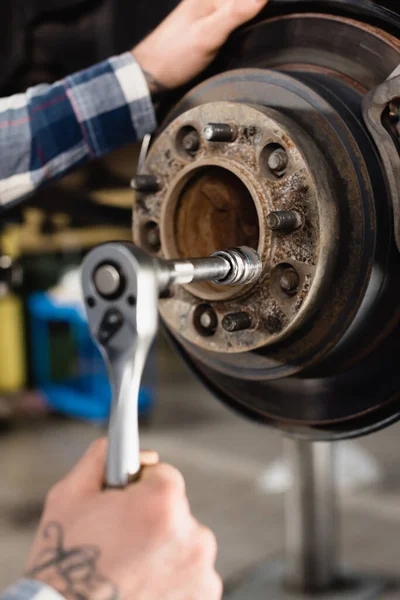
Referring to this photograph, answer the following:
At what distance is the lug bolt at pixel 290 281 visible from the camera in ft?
1.59

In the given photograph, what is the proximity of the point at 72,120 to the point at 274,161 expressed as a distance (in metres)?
0.25

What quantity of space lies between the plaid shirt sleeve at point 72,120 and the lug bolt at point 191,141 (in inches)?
4.0

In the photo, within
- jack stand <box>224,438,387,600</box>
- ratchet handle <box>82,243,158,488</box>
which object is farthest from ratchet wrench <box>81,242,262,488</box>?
jack stand <box>224,438,387,600</box>

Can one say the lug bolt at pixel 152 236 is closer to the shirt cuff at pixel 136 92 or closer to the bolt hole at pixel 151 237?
the bolt hole at pixel 151 237

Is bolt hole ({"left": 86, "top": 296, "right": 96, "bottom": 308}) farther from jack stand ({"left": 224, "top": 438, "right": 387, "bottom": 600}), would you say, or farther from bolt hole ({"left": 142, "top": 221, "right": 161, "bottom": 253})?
jack stand ({"left": 224, "top": 438, "right": 387, "bottom": 600})

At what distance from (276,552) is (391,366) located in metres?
1.14

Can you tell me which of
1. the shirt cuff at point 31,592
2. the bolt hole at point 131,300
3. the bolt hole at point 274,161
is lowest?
the shirt cuff at point 31,592

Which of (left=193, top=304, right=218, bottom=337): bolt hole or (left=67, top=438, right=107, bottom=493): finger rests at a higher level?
(left=193, top=304, right=218, bottom=337): bolt hole

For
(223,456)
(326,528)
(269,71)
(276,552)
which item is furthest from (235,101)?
(223,456)

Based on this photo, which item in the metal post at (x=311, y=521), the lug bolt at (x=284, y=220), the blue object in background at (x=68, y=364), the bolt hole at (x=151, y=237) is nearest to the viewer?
the lug bolt at (x=284, y=220)

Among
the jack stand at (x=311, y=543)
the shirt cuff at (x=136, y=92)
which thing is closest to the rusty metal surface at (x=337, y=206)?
the shirt cuff at (x=136, y=92)

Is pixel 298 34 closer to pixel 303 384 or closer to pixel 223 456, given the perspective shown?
pixel 303 384

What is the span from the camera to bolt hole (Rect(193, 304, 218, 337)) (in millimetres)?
526

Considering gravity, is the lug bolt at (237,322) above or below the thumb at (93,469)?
above
